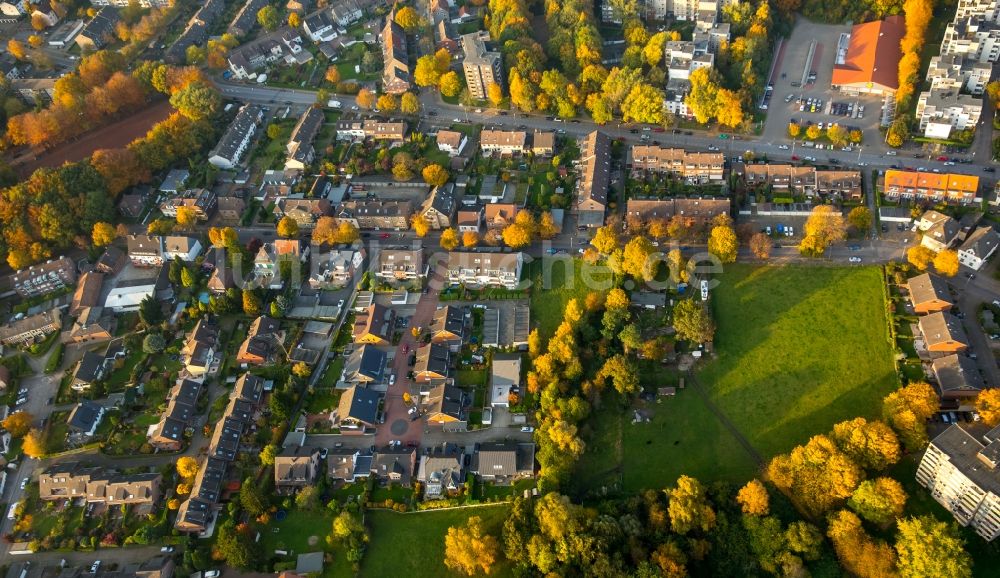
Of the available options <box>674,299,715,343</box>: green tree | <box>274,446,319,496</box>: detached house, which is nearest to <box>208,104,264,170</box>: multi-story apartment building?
<box>274,446,319,496</box>: detached house

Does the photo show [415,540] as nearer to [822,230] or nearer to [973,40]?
[822,230]

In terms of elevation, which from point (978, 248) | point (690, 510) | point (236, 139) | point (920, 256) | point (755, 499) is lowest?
point (690, 510)

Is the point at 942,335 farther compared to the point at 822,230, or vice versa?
the point at 822,230

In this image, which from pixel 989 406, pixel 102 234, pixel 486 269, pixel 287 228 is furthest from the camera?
pixel 102 234

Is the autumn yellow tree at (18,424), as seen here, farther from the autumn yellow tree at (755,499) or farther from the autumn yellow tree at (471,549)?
the autumn yellow tree at (755,499)

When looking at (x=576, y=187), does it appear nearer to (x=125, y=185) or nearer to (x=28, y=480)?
(x=125, y=185)

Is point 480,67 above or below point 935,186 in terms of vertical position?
above

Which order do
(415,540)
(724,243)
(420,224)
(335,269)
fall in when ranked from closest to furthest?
(415,540)
(724,243)
(335,269)
(420,224)

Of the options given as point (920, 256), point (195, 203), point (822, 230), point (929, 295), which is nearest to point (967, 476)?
point (929, 295)
